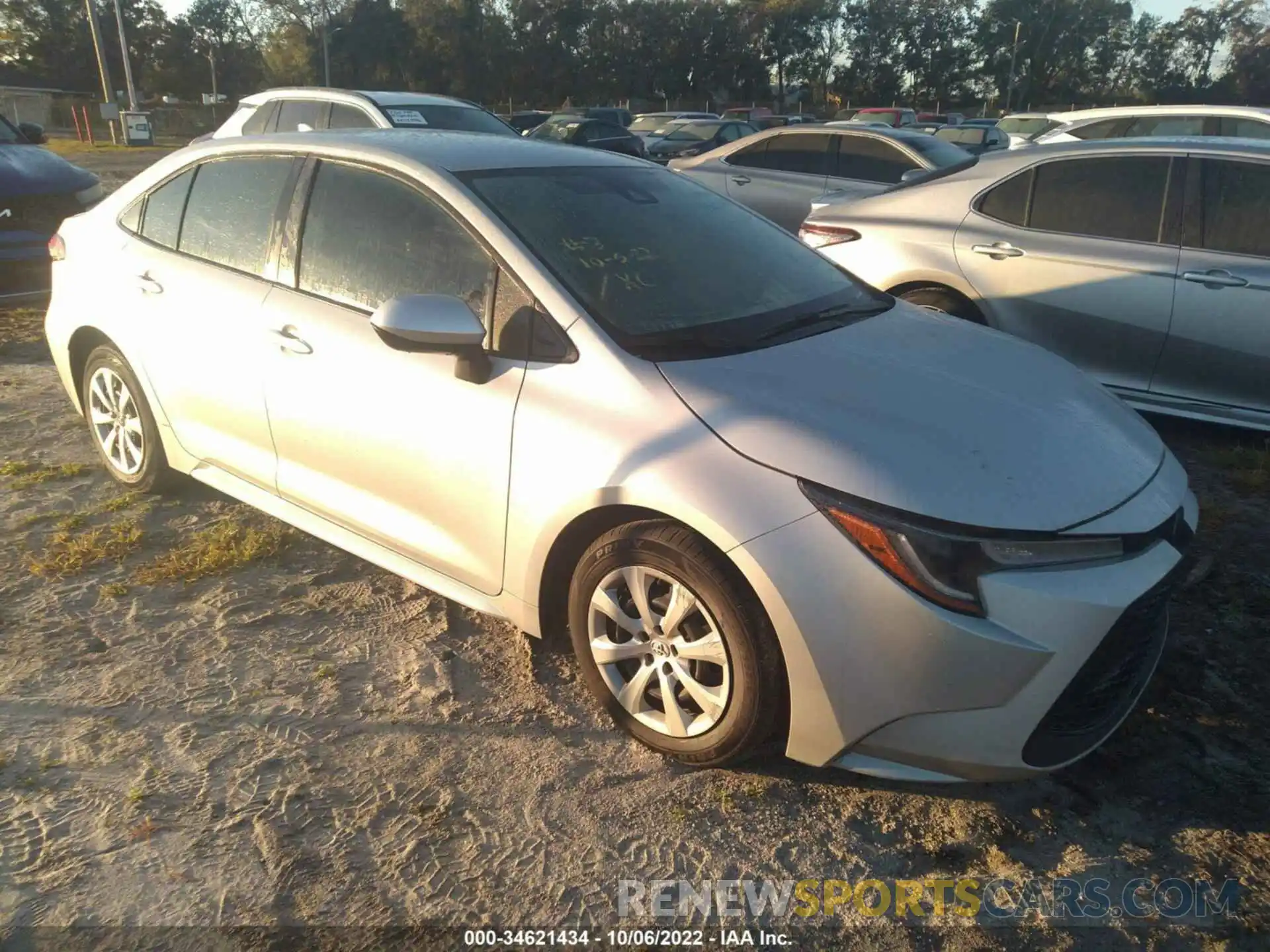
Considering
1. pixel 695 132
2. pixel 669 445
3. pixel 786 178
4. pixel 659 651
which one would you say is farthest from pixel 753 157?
pixel 695 132

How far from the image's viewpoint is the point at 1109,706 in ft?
8.36

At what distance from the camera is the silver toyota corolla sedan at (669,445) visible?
232cm

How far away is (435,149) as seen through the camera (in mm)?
3430

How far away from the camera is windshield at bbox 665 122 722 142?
21156 millimetres

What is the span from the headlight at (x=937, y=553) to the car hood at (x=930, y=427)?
41 millimetres

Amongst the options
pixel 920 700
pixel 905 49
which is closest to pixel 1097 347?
pixel 920 700

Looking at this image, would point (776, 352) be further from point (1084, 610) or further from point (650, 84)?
point (650, 84)

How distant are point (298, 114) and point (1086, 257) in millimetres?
8083

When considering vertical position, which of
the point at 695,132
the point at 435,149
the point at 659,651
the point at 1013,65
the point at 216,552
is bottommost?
the point at 216,552

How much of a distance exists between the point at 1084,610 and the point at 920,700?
1.45 ft

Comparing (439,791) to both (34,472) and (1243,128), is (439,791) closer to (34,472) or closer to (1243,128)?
(34,472)

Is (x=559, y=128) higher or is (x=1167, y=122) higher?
(x=1167, y=122)

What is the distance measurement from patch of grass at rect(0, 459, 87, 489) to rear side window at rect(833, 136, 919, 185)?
684 centimetres

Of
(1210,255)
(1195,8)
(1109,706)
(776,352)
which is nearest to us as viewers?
(1109,706)
